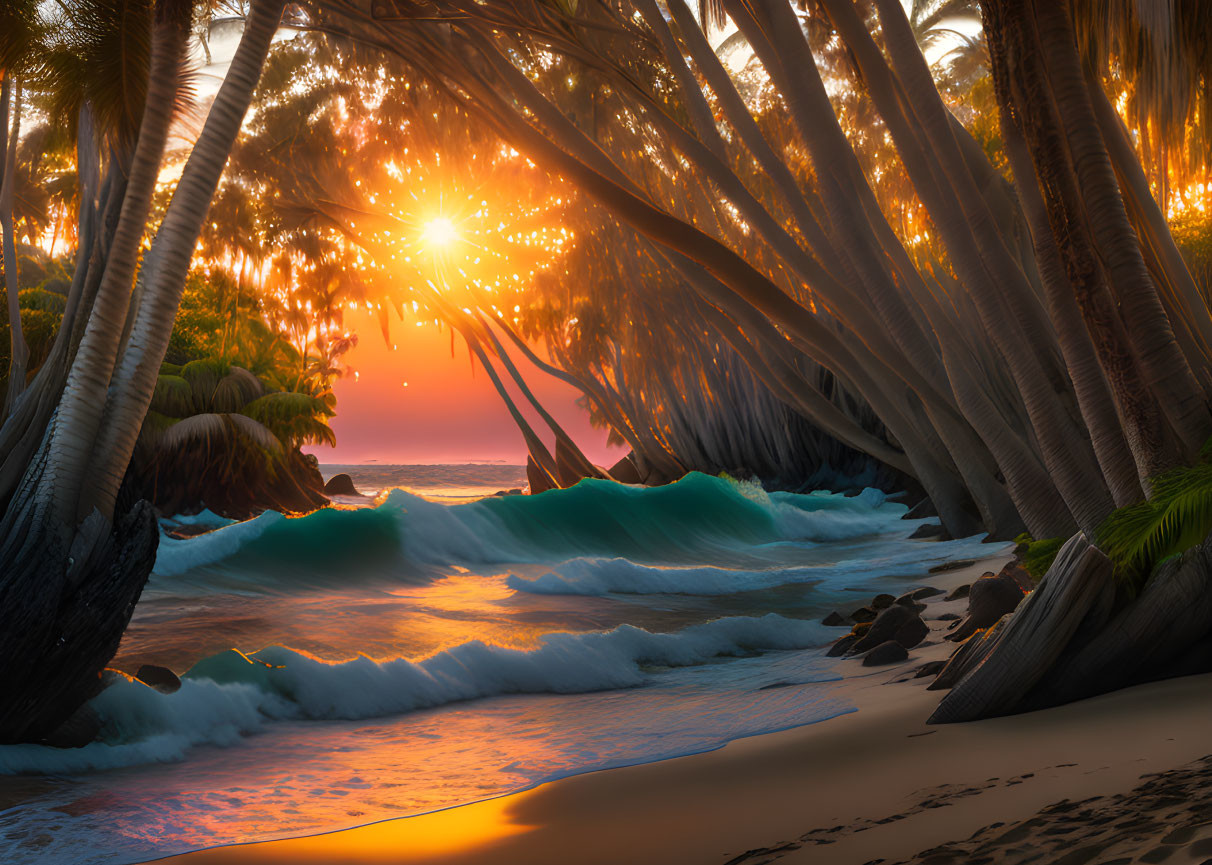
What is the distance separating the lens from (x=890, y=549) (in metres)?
14.5

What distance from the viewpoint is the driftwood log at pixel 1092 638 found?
3.23 m

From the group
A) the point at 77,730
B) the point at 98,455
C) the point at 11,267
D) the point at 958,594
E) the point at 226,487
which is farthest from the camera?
the point at 226,487

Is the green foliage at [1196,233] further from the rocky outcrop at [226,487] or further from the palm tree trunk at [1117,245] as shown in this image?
the rocky outcrop at [226,487]

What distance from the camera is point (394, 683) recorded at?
6176 mm

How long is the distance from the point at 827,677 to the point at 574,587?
621 centimetres

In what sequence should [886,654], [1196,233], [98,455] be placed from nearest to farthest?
Result: [98,455], [886,654], [1196,233]

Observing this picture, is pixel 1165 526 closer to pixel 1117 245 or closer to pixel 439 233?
pixel 1117 245

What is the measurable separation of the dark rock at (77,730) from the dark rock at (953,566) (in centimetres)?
879

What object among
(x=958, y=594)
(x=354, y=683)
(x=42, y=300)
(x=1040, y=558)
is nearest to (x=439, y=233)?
(x=42, y=300)

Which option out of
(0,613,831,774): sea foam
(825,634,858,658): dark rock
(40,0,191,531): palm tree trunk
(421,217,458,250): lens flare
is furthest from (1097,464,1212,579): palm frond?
(421,217,458,250): lens flare

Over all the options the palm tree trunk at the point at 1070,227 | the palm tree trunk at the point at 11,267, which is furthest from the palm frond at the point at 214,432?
the palm tree trunk at the point at 1070,227

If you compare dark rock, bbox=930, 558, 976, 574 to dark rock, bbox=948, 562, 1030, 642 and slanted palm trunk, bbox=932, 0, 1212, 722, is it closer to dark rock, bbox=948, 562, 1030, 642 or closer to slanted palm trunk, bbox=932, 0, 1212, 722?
dark rock, bbox=948, 562, 1030, 642

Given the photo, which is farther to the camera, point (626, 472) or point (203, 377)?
point (626, 472)

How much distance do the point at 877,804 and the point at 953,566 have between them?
8446 millimetres
